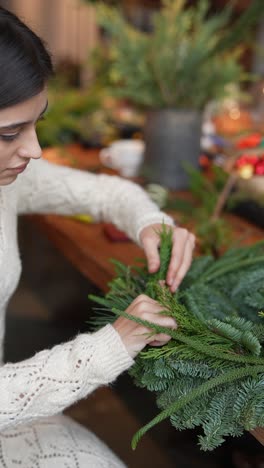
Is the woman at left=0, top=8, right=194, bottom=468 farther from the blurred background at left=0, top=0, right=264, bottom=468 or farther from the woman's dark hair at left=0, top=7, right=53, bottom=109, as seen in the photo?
the blurred background at left=0, top=0, right=264, bottom=468

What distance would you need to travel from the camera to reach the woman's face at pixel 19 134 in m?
0.81

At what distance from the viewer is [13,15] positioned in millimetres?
876

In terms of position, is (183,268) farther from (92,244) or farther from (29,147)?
(92,244)

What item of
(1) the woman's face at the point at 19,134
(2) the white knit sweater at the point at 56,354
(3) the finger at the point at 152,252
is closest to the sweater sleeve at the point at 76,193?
(2) the white knit sweater at the point at 56,354

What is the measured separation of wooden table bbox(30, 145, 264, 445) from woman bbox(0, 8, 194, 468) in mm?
225

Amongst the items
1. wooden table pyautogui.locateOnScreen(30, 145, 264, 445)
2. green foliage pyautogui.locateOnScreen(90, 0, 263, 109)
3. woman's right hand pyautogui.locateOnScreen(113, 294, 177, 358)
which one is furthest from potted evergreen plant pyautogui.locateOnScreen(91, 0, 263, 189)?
woman's right hand pyautogui.locateOnScreen(113, 294, 177, 358)

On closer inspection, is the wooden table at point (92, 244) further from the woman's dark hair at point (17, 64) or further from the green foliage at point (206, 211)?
the woman's dark hair at point (17, 64)

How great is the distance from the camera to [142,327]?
0.81 metres

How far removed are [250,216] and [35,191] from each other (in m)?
0.56

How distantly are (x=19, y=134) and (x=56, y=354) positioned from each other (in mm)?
322

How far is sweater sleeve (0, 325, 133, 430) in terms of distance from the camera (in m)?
0.81

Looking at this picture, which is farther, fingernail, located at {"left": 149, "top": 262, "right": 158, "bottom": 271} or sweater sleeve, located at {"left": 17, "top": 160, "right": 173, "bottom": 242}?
sweater sleeve, located at {"left": 17, "top": 160, "right": 173, "bottom": 242}

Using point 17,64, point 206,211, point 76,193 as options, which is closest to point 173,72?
point 206,211

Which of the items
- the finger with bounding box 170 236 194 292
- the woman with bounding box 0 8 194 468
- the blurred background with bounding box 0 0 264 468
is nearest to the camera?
the woman with bounding box 0 8 194 468
